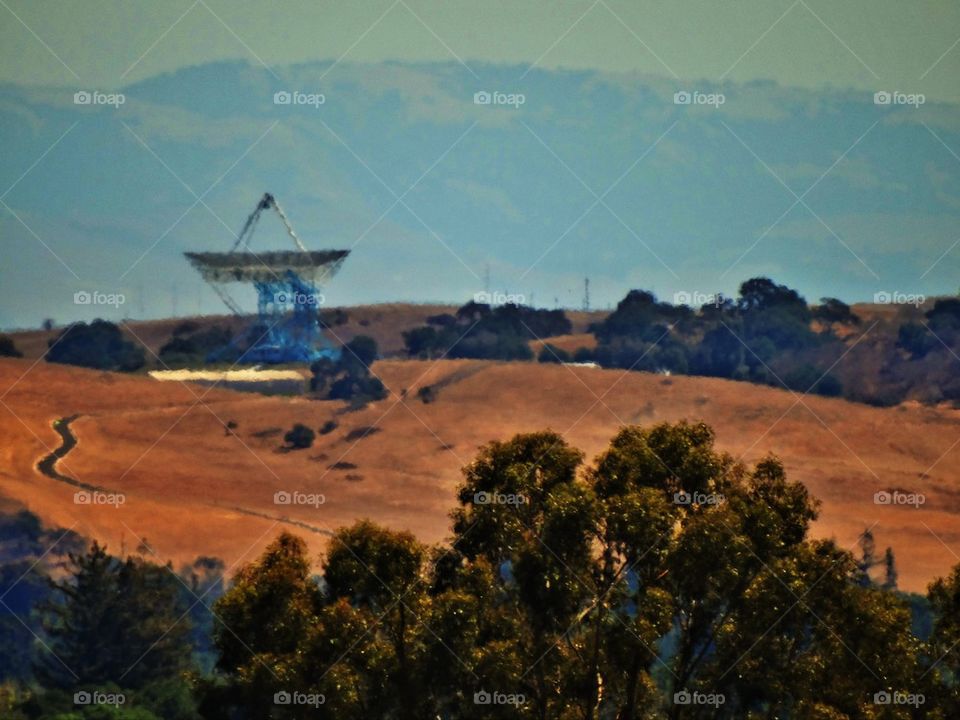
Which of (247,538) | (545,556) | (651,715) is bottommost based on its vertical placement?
(651,715)

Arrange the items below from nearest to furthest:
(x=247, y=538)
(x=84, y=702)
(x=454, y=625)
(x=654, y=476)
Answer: (x=454, y=625) → (x=654, y=476) → (x=84, y=702) → (x=247, y=538)

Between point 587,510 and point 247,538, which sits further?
point 247,538

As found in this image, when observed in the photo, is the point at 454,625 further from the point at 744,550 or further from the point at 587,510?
the point at 744,550

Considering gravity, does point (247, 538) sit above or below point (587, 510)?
above

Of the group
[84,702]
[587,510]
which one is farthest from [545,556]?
[84,702]

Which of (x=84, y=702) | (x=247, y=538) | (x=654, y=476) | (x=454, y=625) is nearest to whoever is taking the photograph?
(x=454, y=625)

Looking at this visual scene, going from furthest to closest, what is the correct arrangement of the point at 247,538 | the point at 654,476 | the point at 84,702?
the point at 247,538
the point at 84,702
the point at 654,476

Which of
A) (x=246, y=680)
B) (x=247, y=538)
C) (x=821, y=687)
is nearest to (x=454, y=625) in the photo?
(x=246, y=680)

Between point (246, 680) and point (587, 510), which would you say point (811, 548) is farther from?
point (246, 680)

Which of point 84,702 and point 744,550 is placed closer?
point 744,550
